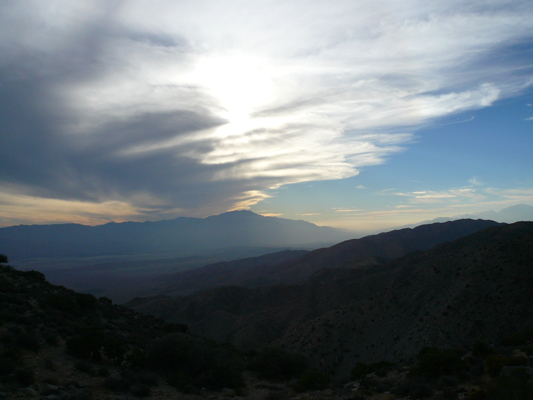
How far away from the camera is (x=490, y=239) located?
59.3 m

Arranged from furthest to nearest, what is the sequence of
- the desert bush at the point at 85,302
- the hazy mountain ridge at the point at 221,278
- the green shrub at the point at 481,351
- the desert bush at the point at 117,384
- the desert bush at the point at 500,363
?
the hazy mountain ridge at the point at 221,278 → the desert bush at the point at 85,302 → the green shrub at the point at 481,351 → the desert bush at the point at 500,363 → the desert bush at the point at 117,384

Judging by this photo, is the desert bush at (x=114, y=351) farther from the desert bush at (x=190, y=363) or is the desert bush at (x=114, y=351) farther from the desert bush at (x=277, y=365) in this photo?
the desert bush at (x=277, y=365)

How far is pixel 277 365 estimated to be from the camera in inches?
795

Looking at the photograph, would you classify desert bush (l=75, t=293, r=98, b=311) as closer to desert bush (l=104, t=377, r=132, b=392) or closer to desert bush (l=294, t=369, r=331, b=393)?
desert bush (l=104, t=377, r=132, b=392)

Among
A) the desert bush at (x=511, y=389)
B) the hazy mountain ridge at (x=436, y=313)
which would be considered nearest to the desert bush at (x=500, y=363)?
the desert bush at (x=511, y=389)

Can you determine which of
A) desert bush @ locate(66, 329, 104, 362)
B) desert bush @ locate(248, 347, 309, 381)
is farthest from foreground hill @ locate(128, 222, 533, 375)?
desert bush @ locate(66, 329, 104, 362)

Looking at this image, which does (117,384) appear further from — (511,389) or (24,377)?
Result: (511,389)

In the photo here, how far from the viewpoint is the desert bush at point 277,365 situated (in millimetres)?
19719

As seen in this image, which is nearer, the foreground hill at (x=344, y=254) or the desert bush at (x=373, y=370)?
the desert bush at (x=373, y=370)

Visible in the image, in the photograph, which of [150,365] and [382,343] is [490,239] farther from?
[150,365]

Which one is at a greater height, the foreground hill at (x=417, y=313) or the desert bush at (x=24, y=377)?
the desert bush at (x=24, y=377)

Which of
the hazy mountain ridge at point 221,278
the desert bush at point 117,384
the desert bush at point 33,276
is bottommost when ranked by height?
the hazy mountain ridge at point 221,278

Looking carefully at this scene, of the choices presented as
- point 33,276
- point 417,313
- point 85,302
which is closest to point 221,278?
point 33,276

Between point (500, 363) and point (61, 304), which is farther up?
point (61, 304)
